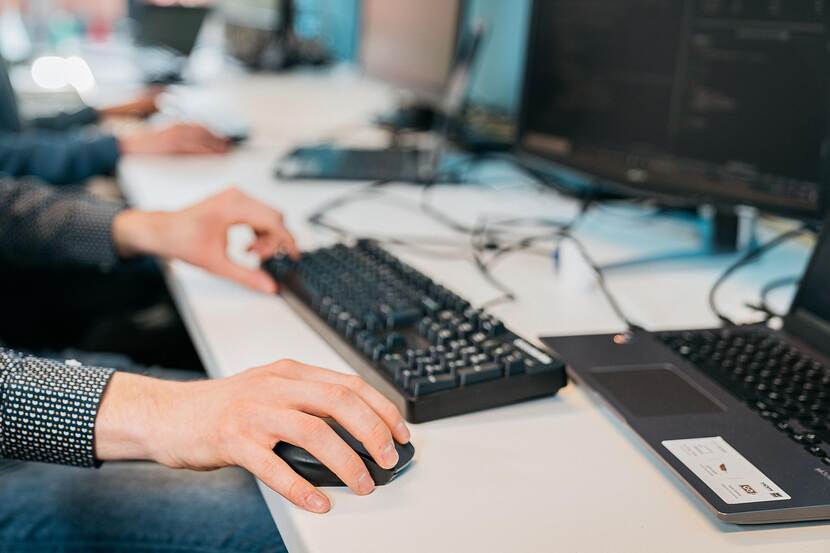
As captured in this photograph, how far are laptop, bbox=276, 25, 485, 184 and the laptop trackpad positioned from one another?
752mm

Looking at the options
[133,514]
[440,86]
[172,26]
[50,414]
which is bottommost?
[133,514]

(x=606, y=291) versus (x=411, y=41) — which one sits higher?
(x=411, y=41)

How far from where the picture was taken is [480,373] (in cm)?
63

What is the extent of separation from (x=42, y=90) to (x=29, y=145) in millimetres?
1031

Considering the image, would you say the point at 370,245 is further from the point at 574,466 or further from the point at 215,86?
the point at 215,86

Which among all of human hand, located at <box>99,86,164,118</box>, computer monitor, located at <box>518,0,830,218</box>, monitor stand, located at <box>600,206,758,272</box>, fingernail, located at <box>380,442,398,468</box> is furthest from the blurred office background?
fingernail, located at <box>380,442,398,468</box>

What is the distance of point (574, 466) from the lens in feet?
1.89

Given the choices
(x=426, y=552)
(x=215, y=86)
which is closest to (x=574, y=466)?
(x=426, y=552)

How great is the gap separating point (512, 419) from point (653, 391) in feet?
0.40

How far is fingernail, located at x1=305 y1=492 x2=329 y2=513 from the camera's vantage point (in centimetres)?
51

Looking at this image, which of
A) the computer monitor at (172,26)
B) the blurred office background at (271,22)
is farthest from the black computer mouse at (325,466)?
the computer monitor at (172,26)

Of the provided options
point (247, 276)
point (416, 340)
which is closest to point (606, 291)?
point (416, 340)

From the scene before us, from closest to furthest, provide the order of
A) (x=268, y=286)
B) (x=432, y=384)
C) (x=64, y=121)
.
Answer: (x=432, y=384), (x=268, y=286), (x=64, y=121)

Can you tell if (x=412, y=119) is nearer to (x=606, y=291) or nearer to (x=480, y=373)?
(x=606, y=291)
